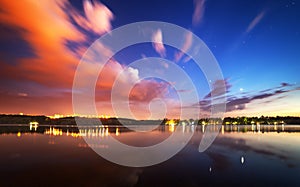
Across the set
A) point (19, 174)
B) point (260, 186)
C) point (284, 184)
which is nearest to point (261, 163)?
point (284, 184)

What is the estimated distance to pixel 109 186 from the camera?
41.2ft

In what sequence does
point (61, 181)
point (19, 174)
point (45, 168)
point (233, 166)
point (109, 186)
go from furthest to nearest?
point (233, 166), point (45, 168), point (19, 174), point (61, 181), point (109, 186)

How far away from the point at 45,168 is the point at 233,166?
15.9 metres

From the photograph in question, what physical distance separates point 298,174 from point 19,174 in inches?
820

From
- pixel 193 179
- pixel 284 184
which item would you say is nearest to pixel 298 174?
pixel 284 184

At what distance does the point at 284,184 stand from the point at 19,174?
59.8ft

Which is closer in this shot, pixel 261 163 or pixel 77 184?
pixel 77 184

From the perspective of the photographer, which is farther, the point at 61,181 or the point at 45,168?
the point at 45,168

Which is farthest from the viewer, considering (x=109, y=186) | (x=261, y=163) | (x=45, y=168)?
(x=261, y=163)

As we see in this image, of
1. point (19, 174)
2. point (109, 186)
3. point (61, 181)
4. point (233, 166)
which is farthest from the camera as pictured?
point (233, 166)

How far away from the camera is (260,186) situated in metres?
13.0

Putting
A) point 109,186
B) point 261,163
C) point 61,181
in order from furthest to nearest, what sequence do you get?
point 261,163
point 61,181
point 109,186

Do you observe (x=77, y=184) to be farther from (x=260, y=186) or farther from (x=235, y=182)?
(x=260, y=186)

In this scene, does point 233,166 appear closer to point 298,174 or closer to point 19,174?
point 298,174
